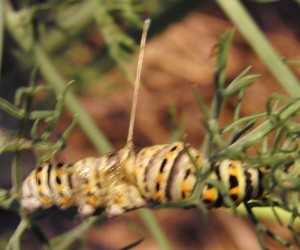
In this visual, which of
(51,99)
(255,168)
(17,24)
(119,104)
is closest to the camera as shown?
(255,168)

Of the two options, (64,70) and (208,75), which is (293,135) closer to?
(64,70)

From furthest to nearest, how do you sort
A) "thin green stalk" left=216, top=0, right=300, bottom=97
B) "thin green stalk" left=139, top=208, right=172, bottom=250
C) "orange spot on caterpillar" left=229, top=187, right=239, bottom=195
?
1. "thin green stalk" left=139, top=208, right=172, bottom=250
2. "thin green stalk" left=216, top=0, right=300, bottom=97
3. "orange spot on caterpillar" left=229, top=187, right=239, bottom=195

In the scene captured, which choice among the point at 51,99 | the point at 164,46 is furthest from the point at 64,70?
the point at 164,46

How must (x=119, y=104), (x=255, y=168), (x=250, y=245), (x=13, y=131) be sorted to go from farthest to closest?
1. (x=119, y=104)
2. (x=250, y=245)
3. (x=13, y=131)
4. (x=255, y=168)

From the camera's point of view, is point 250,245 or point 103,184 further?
point 250,245

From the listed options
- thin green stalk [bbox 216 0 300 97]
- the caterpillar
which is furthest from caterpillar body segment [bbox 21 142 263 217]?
thin green stalk [bbox 216 0 300 97]

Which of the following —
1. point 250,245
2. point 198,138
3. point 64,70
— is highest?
point 64,70

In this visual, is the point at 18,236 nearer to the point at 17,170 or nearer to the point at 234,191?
the point at 17,170

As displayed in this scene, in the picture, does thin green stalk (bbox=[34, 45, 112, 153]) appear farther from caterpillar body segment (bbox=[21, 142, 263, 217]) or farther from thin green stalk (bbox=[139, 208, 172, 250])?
caterpillar body segment (bbox=[21, 142, 263, 217])

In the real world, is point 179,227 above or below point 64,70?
below
